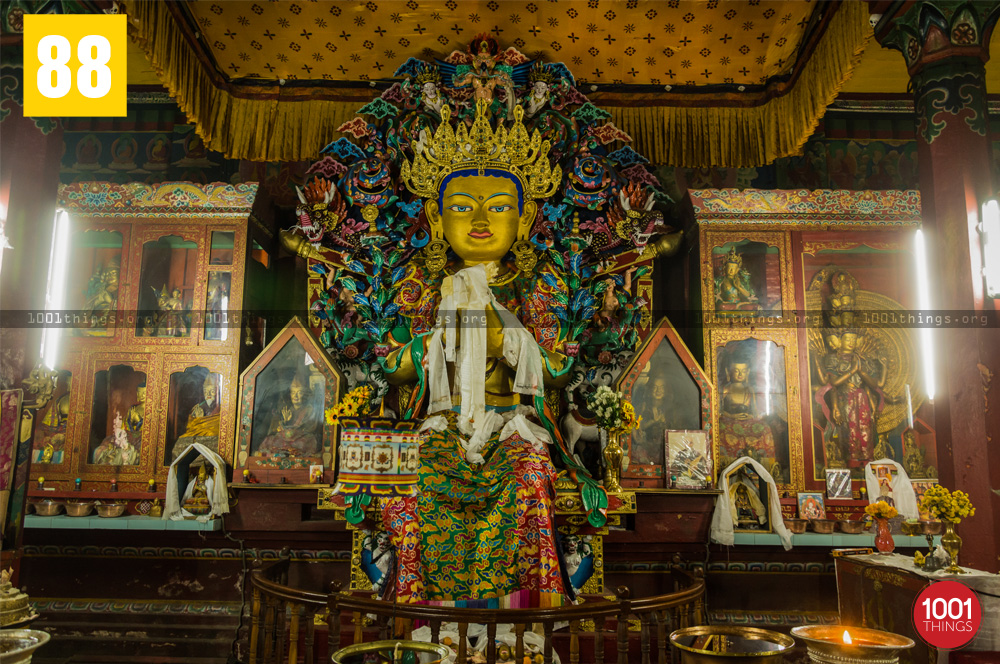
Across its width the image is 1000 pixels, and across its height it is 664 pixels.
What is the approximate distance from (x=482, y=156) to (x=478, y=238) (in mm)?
696

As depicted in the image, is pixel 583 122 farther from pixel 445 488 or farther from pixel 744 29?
pixel 445 488

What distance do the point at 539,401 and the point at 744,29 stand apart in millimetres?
3536

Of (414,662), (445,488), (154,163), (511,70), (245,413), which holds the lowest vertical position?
(414,662)

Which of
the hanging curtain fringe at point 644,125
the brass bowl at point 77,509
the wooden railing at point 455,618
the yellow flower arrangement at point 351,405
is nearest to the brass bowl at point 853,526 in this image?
the wooden railing at point 455,618

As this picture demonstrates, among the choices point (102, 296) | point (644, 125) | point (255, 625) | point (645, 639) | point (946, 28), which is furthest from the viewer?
point (644, 125)

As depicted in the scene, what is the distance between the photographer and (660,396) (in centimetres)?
618

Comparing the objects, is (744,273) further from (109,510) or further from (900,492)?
(109,510)

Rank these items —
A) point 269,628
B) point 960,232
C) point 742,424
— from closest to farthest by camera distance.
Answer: point 269,628
point 960,232
point 742,424

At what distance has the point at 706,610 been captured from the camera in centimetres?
589

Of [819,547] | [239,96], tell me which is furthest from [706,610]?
[239,96]

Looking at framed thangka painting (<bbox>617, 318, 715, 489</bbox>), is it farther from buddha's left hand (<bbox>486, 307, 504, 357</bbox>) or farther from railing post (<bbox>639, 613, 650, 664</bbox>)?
railing post (<bbox>639, 613, 650, 664</bbox>)

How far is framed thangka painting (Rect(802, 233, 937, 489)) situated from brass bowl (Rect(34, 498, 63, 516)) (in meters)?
6.31

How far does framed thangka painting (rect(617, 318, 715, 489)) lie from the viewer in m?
6.07

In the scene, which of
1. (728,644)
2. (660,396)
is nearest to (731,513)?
(660,396)
